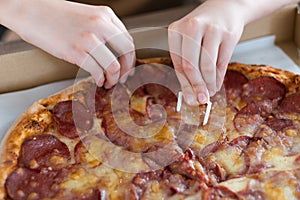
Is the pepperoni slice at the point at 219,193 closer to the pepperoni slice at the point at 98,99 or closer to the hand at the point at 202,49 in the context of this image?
the hand at the point at 202,49

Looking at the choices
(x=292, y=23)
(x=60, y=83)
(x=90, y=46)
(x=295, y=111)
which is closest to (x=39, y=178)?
(x=90, y=46)

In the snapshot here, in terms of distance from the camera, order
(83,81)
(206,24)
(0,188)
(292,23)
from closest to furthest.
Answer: (0,188) → (206,24) → (83,81) → (292,23)

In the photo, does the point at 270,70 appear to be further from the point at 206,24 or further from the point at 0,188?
the point at 0,188

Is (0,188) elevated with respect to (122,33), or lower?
lower

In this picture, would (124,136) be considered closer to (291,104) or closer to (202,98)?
(202,98)

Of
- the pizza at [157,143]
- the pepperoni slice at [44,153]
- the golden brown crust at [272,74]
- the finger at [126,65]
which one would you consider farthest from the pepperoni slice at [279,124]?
the pepperoni slice at [44,153]

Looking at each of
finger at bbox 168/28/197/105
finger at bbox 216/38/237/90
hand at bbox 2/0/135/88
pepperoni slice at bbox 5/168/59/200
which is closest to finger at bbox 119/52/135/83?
hand at bbox 2/0/135/88
